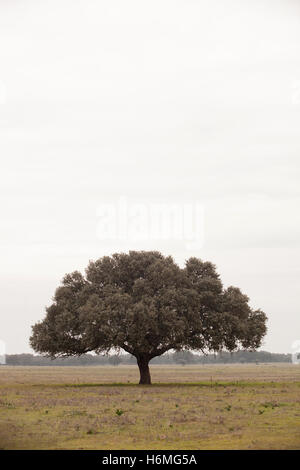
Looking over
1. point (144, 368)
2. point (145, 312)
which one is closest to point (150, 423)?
point (145, 312)

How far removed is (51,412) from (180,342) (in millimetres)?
30260

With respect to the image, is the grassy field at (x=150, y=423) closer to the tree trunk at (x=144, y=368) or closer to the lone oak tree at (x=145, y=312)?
the lone oak tree at (x=145, y=312)

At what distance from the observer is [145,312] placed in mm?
63562

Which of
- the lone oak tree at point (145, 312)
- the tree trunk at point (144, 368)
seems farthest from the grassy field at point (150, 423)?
the tree trunk at point (144, 368)

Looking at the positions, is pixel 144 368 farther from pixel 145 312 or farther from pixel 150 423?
pixel 150 423

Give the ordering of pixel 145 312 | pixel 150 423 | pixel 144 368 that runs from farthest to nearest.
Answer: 1. pixel 144 368
2. pixel 145 312
3. pixel 150 423

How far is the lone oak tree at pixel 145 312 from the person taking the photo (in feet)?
212

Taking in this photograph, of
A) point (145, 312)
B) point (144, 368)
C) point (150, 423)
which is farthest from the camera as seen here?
point (144, 368)

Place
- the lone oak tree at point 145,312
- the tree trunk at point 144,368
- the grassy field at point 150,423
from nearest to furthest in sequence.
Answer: the grassy field at point 150,423 → the lone oak tree at point 145,312 → the tree trunk at point 144,368

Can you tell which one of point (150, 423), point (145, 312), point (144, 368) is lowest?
point (150, 423)

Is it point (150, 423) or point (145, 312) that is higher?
point (145, 312)

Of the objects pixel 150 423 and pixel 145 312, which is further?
pixel 145 312
